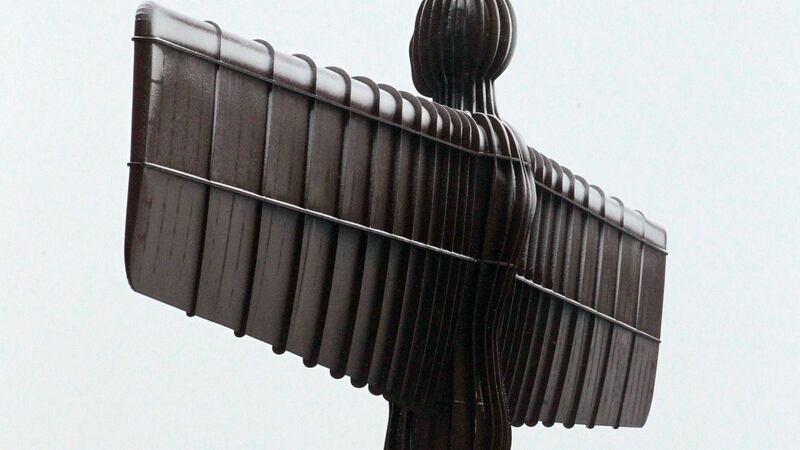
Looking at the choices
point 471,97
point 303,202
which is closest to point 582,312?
point 471,97

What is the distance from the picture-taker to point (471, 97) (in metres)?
4.11

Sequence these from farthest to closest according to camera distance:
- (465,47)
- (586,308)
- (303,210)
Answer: (586,308)
(465,47)
(303,210)

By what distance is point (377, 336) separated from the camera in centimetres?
365

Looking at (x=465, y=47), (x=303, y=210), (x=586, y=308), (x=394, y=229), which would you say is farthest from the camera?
(x=586, y=308)

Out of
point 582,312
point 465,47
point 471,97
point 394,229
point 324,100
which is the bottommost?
point 582,312

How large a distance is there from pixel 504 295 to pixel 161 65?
1.39 meters

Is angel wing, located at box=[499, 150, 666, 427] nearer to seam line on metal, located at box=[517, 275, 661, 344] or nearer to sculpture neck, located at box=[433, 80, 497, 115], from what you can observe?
seam line on metal, located at box=[517, 275, 661, 344]

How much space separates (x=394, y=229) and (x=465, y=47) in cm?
78

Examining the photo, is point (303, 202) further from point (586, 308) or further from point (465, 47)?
point (586, 308)

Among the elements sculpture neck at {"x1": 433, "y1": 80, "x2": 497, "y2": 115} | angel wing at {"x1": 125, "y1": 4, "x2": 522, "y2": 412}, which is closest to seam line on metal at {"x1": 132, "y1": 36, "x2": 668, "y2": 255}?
angel wing at {"x1": 125, "y1": 4, "x2": 522, "y2": 412}

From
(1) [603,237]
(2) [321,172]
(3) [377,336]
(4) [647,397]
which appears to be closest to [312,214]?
(2) [321,172]

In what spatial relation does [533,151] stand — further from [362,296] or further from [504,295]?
[362,296]

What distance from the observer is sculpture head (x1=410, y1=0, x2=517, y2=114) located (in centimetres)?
407

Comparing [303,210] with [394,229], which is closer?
[303,210]
